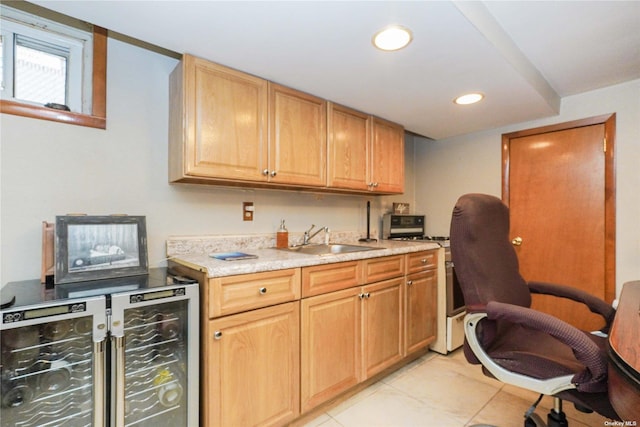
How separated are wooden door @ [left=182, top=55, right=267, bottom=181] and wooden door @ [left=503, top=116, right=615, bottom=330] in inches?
92.8

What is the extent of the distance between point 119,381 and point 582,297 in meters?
2.16

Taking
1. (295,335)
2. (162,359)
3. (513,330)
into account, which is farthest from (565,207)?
(162,359)

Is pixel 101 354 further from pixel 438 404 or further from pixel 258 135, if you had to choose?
pixel 438 404

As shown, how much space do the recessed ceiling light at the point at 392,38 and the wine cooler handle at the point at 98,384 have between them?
175cm

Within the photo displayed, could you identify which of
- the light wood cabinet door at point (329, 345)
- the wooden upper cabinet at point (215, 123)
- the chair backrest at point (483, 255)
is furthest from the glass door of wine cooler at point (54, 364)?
the chair backrest at point (483, 255)

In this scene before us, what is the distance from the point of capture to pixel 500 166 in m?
2.87

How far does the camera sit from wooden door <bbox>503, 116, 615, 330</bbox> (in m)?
2.33

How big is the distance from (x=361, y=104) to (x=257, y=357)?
1.84 meters

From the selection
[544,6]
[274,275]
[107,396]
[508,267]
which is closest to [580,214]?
[508,267]

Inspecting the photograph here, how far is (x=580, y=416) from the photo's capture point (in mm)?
1759

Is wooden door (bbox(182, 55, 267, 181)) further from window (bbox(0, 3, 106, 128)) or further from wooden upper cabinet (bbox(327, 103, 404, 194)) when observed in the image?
wooden upper cabinet (bbox(327, 103, 404, 194))

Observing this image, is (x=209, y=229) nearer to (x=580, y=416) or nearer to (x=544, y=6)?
(x=544, y=6)

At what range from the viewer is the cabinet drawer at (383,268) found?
1.97 meters

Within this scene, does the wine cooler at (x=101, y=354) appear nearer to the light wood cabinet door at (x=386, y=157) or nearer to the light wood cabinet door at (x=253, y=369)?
the light wood cabinet door at (x=253, y=369)
